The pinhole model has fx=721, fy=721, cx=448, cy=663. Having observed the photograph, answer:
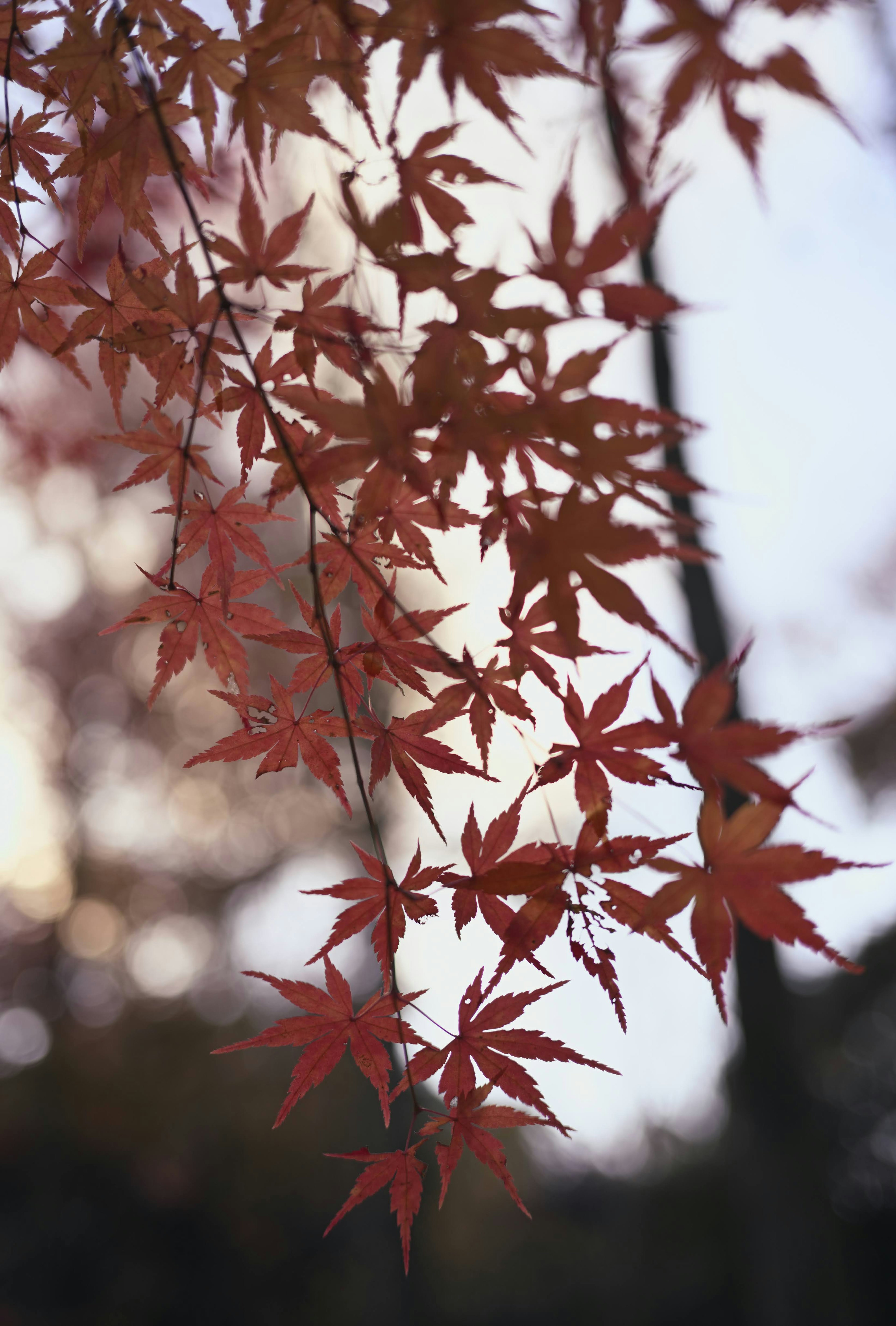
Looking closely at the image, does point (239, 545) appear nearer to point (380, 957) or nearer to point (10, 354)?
point (10, 354)

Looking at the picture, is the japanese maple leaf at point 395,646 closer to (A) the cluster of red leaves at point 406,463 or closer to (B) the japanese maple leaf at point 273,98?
(A) the cluster of red leaves at point 406,463

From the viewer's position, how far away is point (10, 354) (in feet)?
4.31

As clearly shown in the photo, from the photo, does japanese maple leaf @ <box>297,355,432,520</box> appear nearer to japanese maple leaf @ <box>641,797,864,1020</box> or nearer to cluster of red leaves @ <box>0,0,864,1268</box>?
cluster of red leaves @ <box>0,0,864,1268</box>

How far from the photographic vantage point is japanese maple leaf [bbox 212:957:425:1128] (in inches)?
42.8

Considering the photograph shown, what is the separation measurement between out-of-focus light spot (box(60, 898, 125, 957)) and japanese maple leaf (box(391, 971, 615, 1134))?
9.04 meters

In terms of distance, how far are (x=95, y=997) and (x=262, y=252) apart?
32.2ft

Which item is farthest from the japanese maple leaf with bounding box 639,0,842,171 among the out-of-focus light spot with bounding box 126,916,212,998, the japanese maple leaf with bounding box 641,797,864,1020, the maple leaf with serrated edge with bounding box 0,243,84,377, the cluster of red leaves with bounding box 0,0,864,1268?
the out-of-focus light spot with bounding box 126,916,212,998

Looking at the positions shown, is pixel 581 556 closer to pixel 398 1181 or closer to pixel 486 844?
pixel 486 844

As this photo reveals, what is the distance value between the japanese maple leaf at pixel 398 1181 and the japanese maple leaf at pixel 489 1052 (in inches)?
3.6

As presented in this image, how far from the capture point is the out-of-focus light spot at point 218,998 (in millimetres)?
9039

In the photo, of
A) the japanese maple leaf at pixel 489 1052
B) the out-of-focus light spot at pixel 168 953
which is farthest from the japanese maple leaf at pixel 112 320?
the out-of-focus light spot at pixel 168 953

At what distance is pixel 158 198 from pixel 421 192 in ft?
8.39

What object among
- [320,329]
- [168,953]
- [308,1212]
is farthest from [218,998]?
[320,329]

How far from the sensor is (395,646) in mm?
1147
